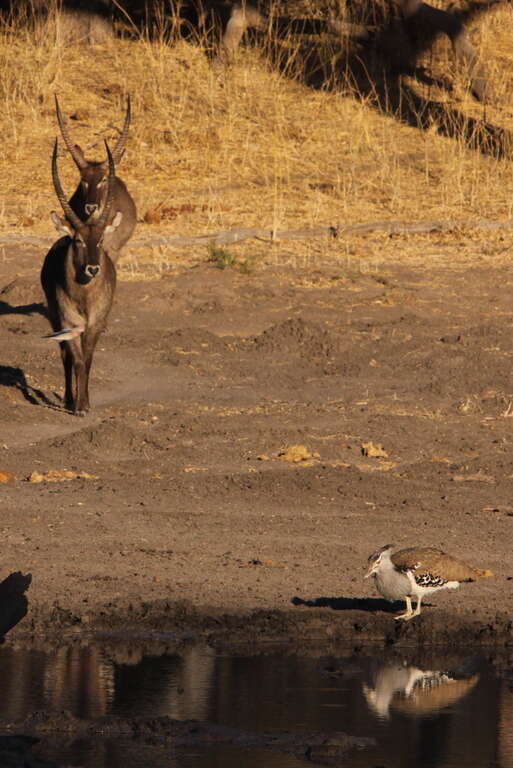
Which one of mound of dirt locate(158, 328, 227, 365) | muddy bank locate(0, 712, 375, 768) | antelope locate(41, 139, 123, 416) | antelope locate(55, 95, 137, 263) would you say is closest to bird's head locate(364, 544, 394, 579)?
muddy bank locate(0, 712, 375, 768)

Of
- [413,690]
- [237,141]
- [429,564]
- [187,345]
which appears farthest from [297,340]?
[413,690]

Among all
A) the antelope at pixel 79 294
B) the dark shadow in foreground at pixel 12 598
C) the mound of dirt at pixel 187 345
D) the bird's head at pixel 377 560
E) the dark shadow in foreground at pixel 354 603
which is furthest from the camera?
the mound of dirt at pixel 187 345

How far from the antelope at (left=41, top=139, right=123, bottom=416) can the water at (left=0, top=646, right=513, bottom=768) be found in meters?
4.77

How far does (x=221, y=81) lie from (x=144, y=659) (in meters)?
14.8

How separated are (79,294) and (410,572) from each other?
5027 millimetres

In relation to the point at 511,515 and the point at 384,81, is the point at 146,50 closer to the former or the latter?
the point at 384,81

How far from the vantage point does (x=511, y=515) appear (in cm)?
886

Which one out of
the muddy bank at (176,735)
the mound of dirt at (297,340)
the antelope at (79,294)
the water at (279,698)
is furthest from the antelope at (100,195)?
the muddy bank at (176,735)

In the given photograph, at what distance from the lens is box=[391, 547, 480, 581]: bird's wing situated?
21.9 feet

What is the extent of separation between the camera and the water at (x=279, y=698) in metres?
5.29

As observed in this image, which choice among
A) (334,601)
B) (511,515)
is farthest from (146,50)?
(334,601)

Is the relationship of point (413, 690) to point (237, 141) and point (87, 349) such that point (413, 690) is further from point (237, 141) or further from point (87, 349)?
point (237, 141)

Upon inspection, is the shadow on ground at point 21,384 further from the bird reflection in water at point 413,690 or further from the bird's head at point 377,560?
the bird reflection in water at point 413,690

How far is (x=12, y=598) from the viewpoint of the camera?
574cm
